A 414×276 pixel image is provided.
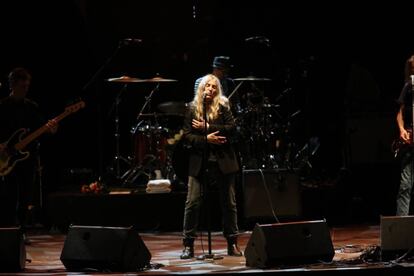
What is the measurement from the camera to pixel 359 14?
553 inches

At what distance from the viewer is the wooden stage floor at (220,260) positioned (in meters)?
6.88

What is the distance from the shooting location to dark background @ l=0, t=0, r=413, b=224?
43.8 ft

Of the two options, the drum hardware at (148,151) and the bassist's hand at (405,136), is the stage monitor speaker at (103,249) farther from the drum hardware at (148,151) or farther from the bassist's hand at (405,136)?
the drum hardware at (148,151)

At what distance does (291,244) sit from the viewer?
714cm

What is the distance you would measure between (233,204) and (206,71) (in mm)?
5923

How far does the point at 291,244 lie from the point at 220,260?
117 centimetres

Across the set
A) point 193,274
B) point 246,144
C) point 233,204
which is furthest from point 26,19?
point 193,274

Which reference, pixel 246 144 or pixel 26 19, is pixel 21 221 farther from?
pixel 26 19

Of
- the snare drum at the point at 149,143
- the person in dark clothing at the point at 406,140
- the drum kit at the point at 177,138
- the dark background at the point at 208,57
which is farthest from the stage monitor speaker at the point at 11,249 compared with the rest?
the dark background at the point at 208,57

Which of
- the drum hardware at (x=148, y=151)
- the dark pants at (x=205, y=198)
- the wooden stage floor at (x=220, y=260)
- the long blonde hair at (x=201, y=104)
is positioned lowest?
the wooden stage floor at (x=220, y=260)

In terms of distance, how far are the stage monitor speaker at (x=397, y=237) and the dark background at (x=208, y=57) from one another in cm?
609

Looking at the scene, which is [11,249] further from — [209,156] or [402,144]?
[402,144]

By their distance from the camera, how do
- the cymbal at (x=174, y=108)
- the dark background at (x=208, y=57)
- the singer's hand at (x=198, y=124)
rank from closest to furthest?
the singer's hand at (x=198, y=124)
the cymbal at (x=174, y=108)
the dark background at (x=208, y=57)

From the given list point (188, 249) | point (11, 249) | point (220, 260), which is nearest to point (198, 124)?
point (188, 249)
